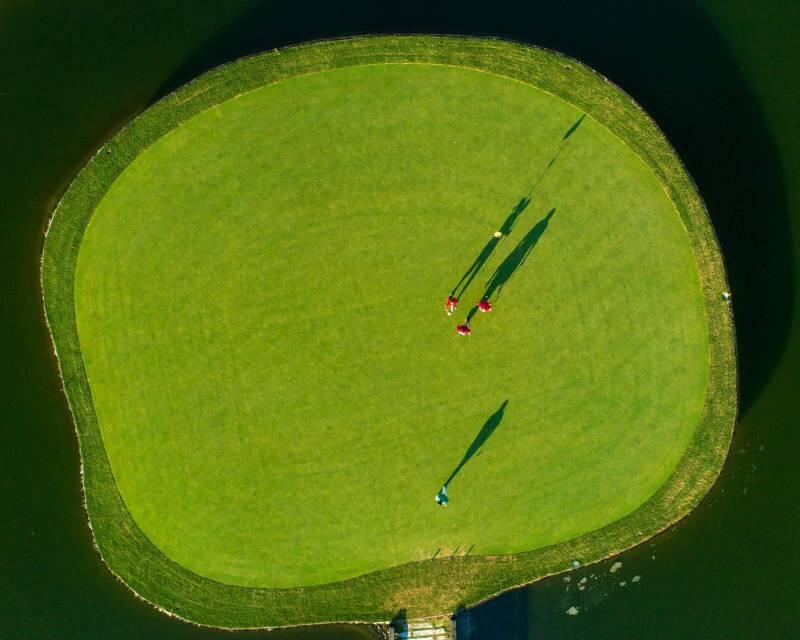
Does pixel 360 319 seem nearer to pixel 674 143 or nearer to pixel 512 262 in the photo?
pixel 512 262

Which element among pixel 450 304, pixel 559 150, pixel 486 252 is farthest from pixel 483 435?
pixel 559 150

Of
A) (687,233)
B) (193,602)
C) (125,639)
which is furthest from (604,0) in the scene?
(125,639)

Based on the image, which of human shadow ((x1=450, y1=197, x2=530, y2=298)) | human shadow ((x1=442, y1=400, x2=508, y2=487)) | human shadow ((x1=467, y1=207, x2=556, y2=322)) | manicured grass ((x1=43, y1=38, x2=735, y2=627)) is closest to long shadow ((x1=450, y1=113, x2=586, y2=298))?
human shadow ((x1=450, y1=197, x2=530, y2=298))

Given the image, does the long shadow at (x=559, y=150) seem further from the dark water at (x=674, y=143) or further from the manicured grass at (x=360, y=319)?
the dark water at (x=674, y=143)

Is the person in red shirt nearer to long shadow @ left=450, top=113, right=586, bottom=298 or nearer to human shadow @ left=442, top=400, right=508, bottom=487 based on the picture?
long shadow @ left=450, top=113, right=586, bottom=298

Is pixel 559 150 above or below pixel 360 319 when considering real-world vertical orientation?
above

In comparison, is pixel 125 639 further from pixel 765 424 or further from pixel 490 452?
pixel 765 424
